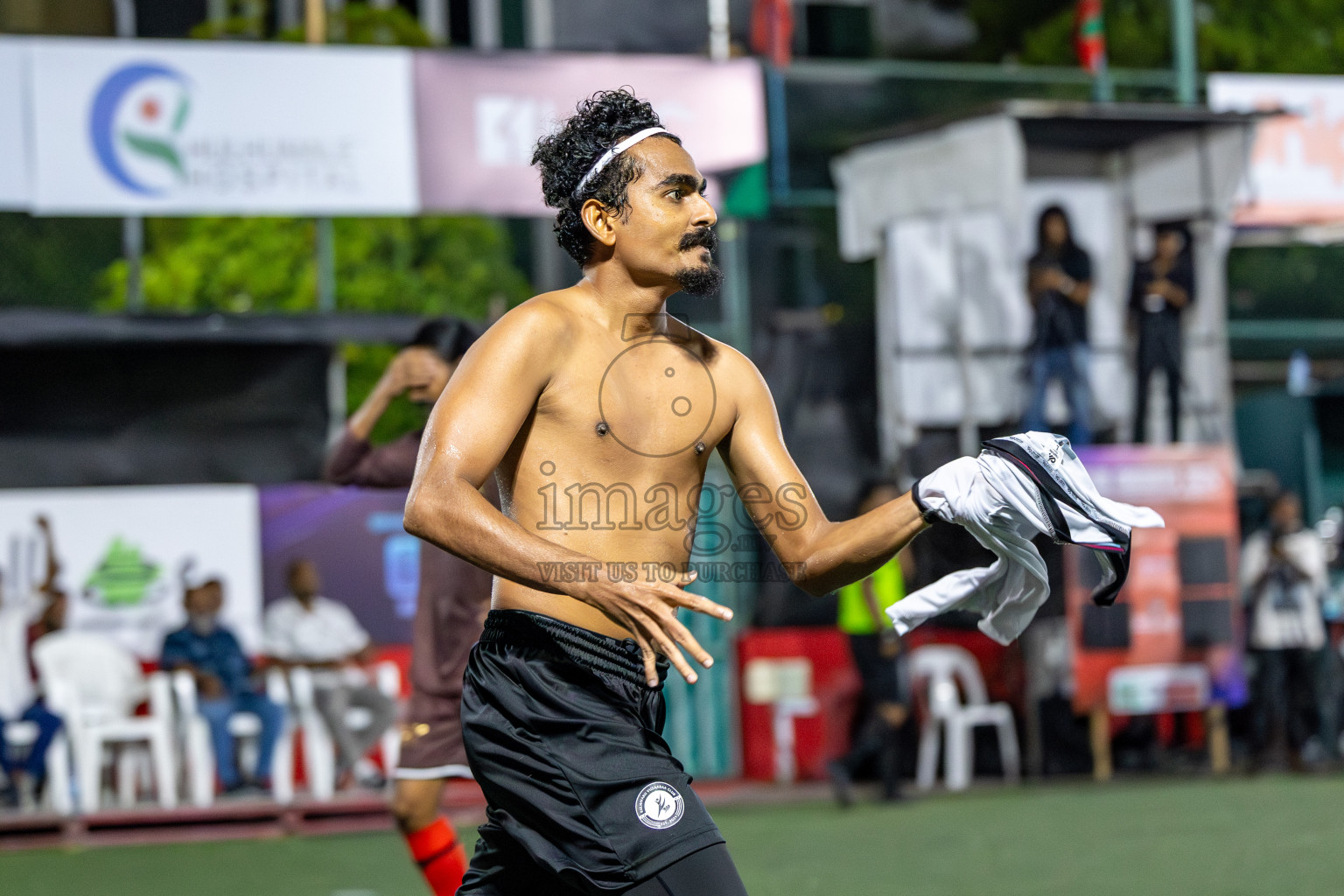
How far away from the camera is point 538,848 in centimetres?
342

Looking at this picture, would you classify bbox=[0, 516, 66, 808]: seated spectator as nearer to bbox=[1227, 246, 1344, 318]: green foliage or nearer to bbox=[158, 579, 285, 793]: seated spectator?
bbox=[158, 579, 285, 793]: seated spectator

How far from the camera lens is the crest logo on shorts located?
11.0 feet

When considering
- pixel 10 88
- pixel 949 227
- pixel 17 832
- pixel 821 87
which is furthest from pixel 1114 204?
pixel 17 832

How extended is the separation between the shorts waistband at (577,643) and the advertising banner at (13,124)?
8035 millimetres

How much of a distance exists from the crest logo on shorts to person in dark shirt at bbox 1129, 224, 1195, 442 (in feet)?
32.8

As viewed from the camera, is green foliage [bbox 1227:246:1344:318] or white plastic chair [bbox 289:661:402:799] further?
green foliage [bbox 1227:246:1344:318]

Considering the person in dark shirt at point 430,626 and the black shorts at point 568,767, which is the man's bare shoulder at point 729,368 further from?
the person in dark shirt at point 430,626

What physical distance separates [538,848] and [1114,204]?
10.7 meters

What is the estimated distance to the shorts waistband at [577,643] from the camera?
3518 mm

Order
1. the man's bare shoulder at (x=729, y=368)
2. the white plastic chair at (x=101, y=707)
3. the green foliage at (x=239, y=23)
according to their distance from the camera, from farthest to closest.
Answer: the green foliage at (x=239, y=23) → the white plastic chair at (x=101, y=707) → the man's bare shoulder at (x=729, y=368)

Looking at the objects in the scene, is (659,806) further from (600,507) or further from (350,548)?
(350,548)

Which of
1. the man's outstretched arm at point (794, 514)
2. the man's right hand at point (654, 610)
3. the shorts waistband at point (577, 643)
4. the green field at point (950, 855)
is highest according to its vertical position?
the man's outstretched arm at point (794, 514)

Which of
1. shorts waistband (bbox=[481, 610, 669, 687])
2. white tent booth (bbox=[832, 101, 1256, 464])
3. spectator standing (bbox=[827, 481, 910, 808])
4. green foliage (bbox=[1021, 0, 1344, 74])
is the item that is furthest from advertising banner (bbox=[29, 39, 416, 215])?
green foliage (bbox=[1021, 0, 1344, 74])

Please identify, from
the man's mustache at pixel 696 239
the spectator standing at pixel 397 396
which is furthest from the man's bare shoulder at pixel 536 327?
the spectator standing at pixel 397 396
